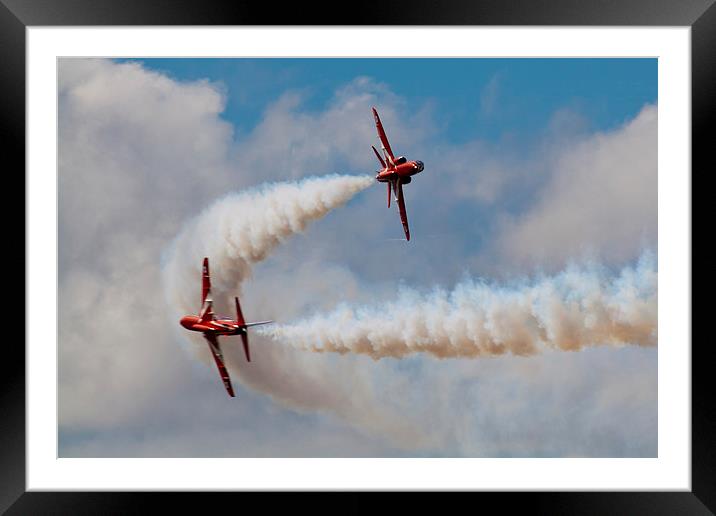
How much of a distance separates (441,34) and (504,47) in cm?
198

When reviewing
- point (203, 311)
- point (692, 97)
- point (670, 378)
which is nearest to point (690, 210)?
point (692, 97)

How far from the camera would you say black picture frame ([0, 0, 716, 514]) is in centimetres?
1923

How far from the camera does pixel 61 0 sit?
63.2 ft

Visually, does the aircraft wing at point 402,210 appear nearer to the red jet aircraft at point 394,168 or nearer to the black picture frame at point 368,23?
the red jet aircraft at point 394,168

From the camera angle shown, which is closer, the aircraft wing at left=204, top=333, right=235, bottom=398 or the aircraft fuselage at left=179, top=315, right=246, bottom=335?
the aircraft fuselage at left=179, top=315, right=246, bottom=335

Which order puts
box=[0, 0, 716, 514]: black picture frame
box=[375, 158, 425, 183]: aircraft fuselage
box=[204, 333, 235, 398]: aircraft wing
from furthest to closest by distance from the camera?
box=[204, 333, 235, 398]: aircraft wing < box=[375, 158, 425, 183]: aircraft fuselage < box=[0, 0, 716, 514]: black picture frame

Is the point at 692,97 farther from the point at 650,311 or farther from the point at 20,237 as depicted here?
the point at 20,237

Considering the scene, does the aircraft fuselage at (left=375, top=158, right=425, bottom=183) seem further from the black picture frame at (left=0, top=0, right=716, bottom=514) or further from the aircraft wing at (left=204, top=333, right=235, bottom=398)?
the black picture frame at (left=0, top=0, right=716, bottom=514)

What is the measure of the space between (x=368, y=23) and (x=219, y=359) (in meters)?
17.3

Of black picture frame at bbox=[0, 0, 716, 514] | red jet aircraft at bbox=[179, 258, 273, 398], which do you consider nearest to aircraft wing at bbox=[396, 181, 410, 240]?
red jet aircraft at bbox=[179, 258, 273, 398]

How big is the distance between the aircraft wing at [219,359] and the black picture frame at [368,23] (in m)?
11.2

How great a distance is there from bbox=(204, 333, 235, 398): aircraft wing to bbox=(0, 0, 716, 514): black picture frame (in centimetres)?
1122

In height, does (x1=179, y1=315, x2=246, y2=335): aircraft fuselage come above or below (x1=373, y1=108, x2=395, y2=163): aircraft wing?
below

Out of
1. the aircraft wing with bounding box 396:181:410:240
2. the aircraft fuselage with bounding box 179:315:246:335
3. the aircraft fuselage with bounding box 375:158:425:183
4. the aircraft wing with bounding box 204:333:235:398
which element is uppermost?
the aircraft fuselage with bounding box 375:158:425:183
